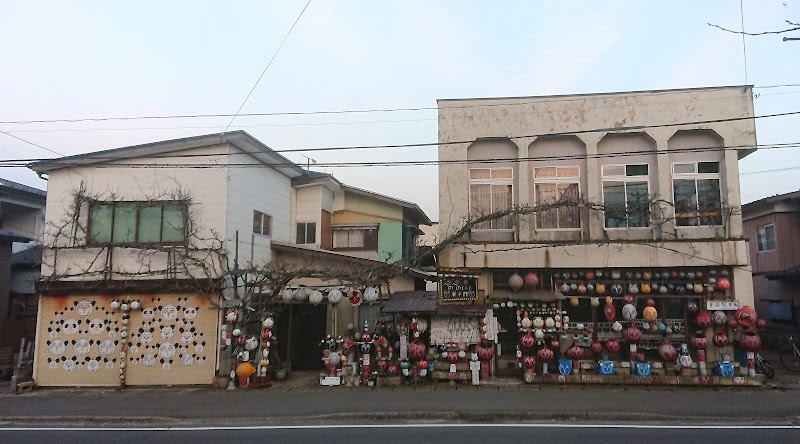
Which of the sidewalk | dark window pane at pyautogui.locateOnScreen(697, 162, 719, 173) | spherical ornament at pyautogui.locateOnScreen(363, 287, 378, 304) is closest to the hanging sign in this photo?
spherical ornament at pyautogui.locateOnScreen(363, 287, 378, 304)

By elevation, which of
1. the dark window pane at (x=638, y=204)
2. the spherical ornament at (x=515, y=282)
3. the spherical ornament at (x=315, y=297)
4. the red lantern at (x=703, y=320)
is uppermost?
the dark window pane at (x=638, y=204)

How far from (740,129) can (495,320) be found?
30.0 feet

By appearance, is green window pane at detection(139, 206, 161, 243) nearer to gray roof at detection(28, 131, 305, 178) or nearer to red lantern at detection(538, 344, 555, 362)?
gray roof at detection(28, 131, 305, 178)

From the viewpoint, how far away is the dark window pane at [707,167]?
14.6 metres

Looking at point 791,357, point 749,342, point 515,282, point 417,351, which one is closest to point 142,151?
point 417,351

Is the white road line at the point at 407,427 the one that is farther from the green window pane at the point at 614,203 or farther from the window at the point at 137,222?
the green window pane at the point at 614,203

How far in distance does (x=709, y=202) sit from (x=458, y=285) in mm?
7946

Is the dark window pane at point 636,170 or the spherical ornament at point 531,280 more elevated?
the dark window pane at point 636,170

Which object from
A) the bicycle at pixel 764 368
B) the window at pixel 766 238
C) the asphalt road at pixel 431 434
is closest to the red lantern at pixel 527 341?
the asphalt road at pixel 431 434

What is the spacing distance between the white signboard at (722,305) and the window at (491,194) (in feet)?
19.6

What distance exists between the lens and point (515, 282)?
14297 millimetres

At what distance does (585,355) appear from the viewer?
14195 millimetres

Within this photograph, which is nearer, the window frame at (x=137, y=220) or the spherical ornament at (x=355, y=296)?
the spherical ornament at (x=355, y=296)

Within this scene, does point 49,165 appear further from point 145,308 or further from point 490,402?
point 490,402
